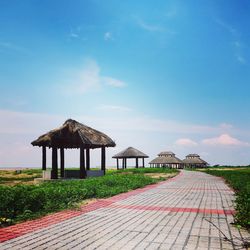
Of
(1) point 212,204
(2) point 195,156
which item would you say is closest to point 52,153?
(1) point 212,204

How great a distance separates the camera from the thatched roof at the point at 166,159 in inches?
2894

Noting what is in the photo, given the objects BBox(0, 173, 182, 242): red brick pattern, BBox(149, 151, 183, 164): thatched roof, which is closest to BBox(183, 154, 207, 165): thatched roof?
BBox(149, 151, 183, 164): thatched roof

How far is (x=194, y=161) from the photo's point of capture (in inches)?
3538

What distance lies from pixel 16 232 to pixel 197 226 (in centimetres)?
422

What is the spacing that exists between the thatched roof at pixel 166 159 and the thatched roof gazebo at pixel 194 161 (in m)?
12.9

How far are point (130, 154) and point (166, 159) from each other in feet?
91.8

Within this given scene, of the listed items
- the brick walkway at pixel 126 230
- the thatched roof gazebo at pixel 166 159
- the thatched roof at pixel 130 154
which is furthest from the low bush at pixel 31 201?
the thatched roof gazebo at pixel 166 159

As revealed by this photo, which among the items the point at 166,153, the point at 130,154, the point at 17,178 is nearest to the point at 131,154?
the point at 130,154

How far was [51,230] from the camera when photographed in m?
6.69

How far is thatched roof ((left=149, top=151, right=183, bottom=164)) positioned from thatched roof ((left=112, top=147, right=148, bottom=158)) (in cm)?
2546

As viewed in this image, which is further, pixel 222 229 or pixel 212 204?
pixel 212 204

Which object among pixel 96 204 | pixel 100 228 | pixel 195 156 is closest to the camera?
pixel 100 228

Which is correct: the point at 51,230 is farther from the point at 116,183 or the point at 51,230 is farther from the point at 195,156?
the point at 195,156

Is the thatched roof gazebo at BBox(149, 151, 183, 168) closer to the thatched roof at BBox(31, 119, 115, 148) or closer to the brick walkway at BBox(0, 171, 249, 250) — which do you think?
the thatched roof at BBox(31, 119, 115, 148)
